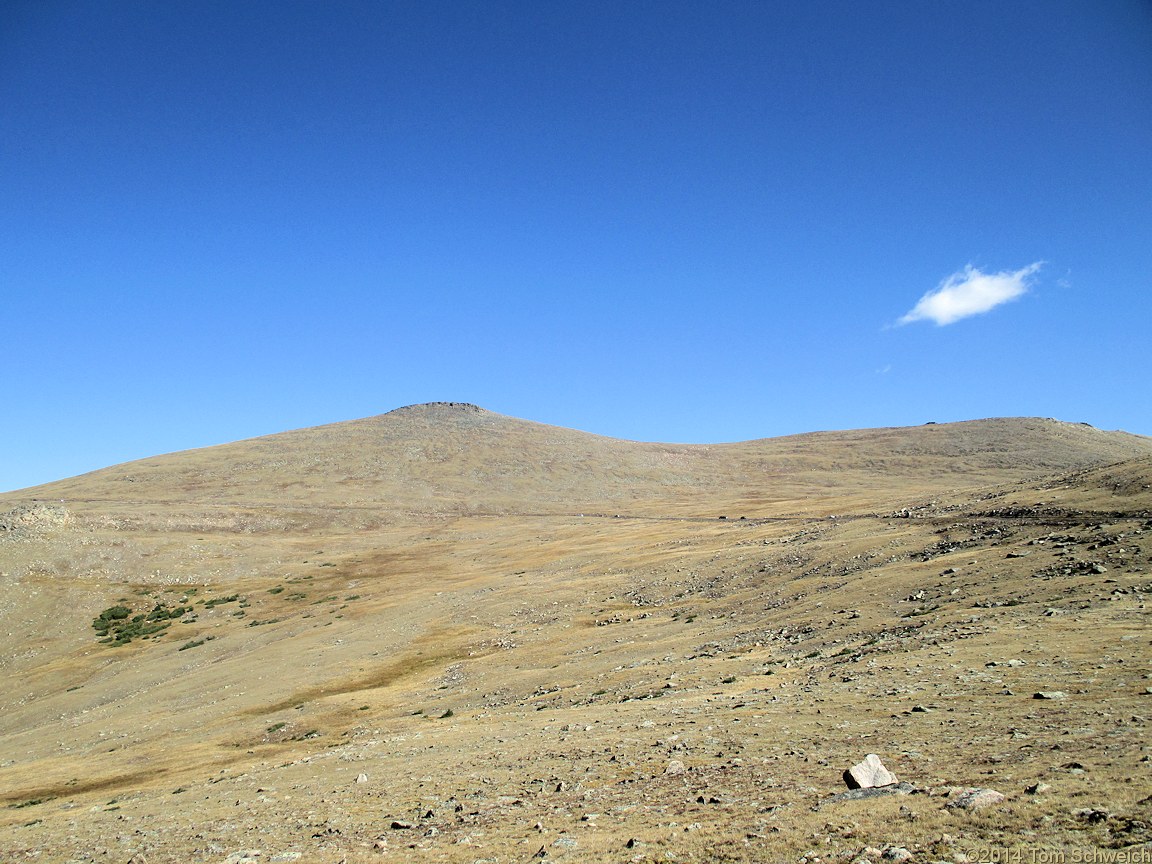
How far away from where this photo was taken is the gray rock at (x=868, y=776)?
10.4 meters

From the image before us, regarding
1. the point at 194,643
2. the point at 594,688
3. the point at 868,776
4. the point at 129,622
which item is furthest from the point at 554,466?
the point at 868,776

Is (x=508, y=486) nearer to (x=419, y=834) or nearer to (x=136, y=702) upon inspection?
(x=136, y=702)

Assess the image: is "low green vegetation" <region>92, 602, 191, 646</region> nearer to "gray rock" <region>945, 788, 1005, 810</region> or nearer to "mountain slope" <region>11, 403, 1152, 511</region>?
"mountain slope" <region>11, 403, 1152, 511</region>

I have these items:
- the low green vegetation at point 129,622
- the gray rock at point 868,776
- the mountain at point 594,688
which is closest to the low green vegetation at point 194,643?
the mountain at point 594,688

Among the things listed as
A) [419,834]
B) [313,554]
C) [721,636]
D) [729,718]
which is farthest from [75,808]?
[313,554]

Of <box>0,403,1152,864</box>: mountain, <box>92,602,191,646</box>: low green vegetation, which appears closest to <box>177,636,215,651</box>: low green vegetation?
<box>0,403,1152,864</box>: mountain

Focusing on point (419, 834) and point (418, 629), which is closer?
point (419, 834)

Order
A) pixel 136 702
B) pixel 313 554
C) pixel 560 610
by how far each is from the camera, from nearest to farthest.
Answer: pixel 136 702, pixel 560 610, pixel 313 554

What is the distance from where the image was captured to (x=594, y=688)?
23188 mm

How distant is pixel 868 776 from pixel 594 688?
13678 mm

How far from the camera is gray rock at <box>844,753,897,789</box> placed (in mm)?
10438

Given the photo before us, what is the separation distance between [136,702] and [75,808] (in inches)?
717

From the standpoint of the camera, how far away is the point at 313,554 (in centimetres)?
7356

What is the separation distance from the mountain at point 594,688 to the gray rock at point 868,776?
0.47 metres
